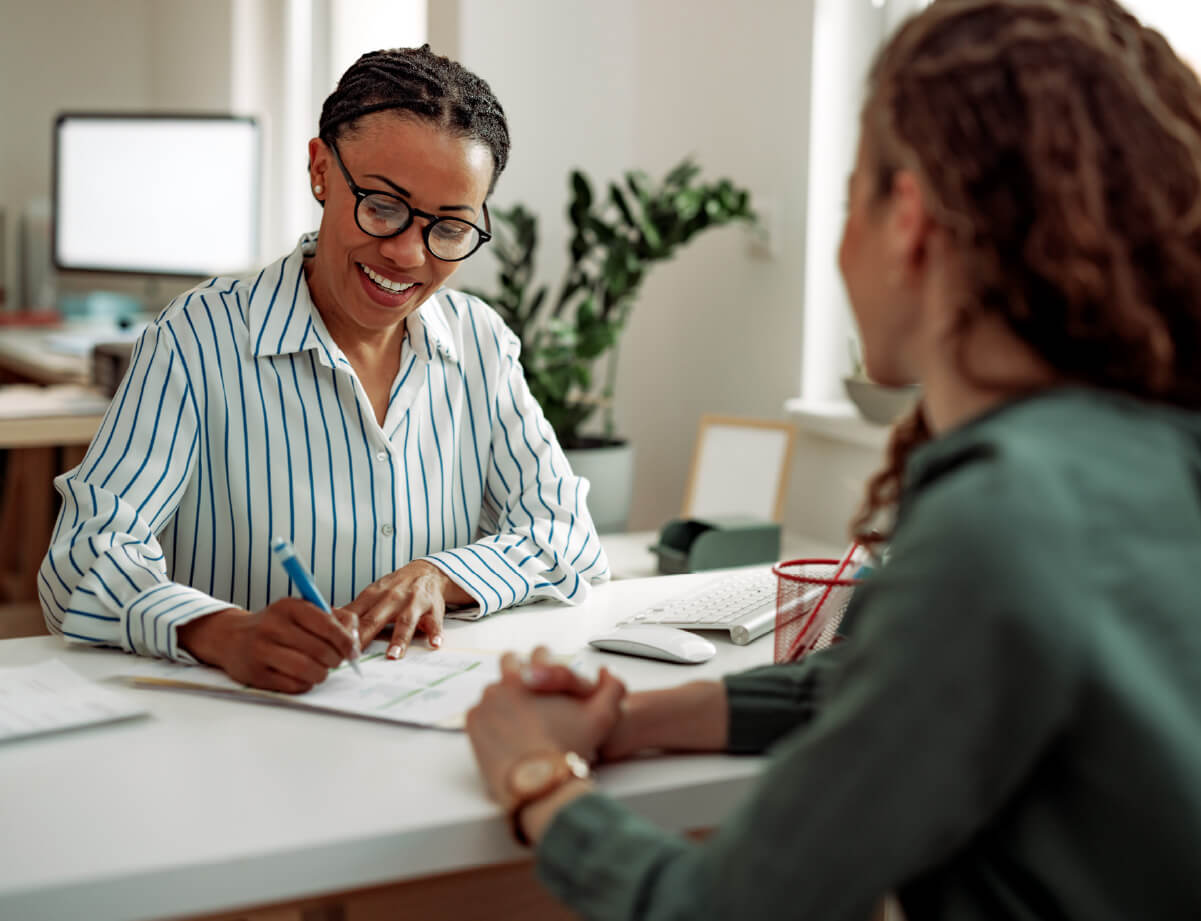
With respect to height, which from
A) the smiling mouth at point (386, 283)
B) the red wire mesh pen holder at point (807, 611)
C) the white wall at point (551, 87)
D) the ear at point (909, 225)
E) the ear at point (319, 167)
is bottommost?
the red wire mesh pen holder at point (807, 611)

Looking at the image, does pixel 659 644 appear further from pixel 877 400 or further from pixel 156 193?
pixel 156 193

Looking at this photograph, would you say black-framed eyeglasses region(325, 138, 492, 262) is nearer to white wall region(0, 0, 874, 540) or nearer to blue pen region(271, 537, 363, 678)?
blue pen region(271, 537, 363, 678)

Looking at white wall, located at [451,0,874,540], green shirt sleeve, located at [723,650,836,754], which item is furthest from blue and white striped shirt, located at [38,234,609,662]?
white wall, located at [451,0,874,540]

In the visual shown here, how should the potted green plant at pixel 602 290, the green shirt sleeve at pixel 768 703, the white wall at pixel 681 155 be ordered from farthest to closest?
the white wall at pixel 681 155, the potted green plant at pixel 602 290, the green shirt sleeve at pixel 768 703

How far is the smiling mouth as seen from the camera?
1475mm

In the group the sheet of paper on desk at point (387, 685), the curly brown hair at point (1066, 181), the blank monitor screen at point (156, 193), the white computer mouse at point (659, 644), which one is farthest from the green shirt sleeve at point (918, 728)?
the blank monitor screen at point (156, 193)

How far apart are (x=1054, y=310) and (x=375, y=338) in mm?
1024

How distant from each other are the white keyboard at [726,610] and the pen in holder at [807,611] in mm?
94

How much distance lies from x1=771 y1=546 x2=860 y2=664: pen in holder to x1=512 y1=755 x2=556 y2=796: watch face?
40 centimetres

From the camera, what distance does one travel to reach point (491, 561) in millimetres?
1437

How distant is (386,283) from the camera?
148 centimetres

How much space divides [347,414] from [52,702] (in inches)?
21.1

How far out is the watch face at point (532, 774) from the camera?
0.82m

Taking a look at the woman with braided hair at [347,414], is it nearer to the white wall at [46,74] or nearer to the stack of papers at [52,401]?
the stack of papers at [52,401]
